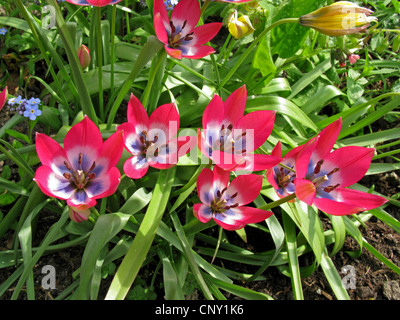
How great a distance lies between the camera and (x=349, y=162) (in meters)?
1.20

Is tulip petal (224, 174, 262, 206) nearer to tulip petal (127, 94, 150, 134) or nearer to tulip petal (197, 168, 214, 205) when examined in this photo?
tulip petal (197, 168, 214, 205)

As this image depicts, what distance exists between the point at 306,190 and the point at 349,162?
30cm

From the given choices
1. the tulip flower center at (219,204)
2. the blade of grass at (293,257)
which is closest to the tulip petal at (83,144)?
the tulip flower center at (219,204)

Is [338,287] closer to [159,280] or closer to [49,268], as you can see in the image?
[159,280]

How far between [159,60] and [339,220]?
0.98 metres

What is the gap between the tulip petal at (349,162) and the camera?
3.90 ft

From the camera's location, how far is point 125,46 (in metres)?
1.90

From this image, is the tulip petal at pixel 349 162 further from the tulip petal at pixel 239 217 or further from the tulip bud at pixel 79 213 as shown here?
the tulip bud at pixel 79 213

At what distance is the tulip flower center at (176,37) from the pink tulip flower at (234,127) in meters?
0.27

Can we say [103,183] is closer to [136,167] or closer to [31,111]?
[136,167]

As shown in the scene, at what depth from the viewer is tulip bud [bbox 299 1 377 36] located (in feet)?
3.70

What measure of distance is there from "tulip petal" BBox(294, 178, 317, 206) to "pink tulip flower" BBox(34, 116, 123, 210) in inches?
18.4

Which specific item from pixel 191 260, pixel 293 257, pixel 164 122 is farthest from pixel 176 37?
pixel 293 257
